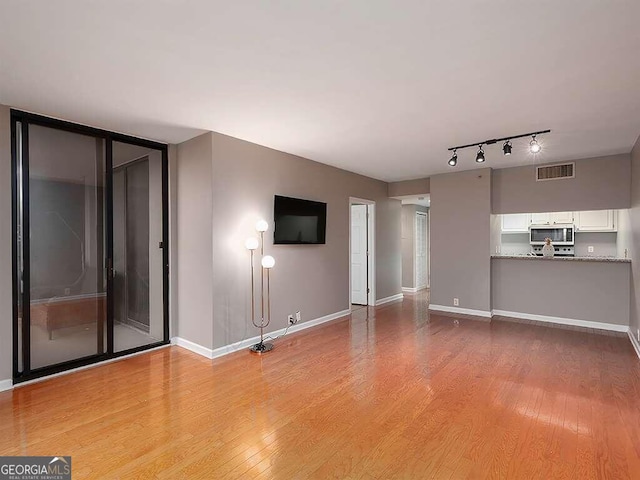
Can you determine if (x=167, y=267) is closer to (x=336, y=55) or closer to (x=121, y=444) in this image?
(x=121, y=444)

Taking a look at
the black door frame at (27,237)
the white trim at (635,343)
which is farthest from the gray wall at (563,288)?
the black door frame at (27,237)

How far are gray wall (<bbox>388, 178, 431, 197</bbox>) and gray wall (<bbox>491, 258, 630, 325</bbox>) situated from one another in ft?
6.16

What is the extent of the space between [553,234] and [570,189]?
140 cm

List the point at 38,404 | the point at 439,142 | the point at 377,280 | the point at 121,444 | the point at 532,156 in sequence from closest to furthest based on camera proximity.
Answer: the point at 121,444
the point at 38,404
the point at 439,142
the point at 532,156
the point at 377,280

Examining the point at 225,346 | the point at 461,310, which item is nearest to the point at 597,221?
the point at 461,310

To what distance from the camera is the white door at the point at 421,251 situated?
8.80 m

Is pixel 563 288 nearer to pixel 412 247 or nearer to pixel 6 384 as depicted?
pixel 412 247

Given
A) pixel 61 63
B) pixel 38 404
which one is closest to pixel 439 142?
pixel 61 63

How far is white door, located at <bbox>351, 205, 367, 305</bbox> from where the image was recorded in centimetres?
676

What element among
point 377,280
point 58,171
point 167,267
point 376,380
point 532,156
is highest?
point 532,156

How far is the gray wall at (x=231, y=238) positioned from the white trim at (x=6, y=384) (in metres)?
1.63

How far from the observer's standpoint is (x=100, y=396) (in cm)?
291

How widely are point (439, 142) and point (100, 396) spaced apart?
4.57 meters

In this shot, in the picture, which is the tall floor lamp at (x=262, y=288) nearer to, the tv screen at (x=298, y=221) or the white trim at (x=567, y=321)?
the tv screen at (x=298, y=221)
